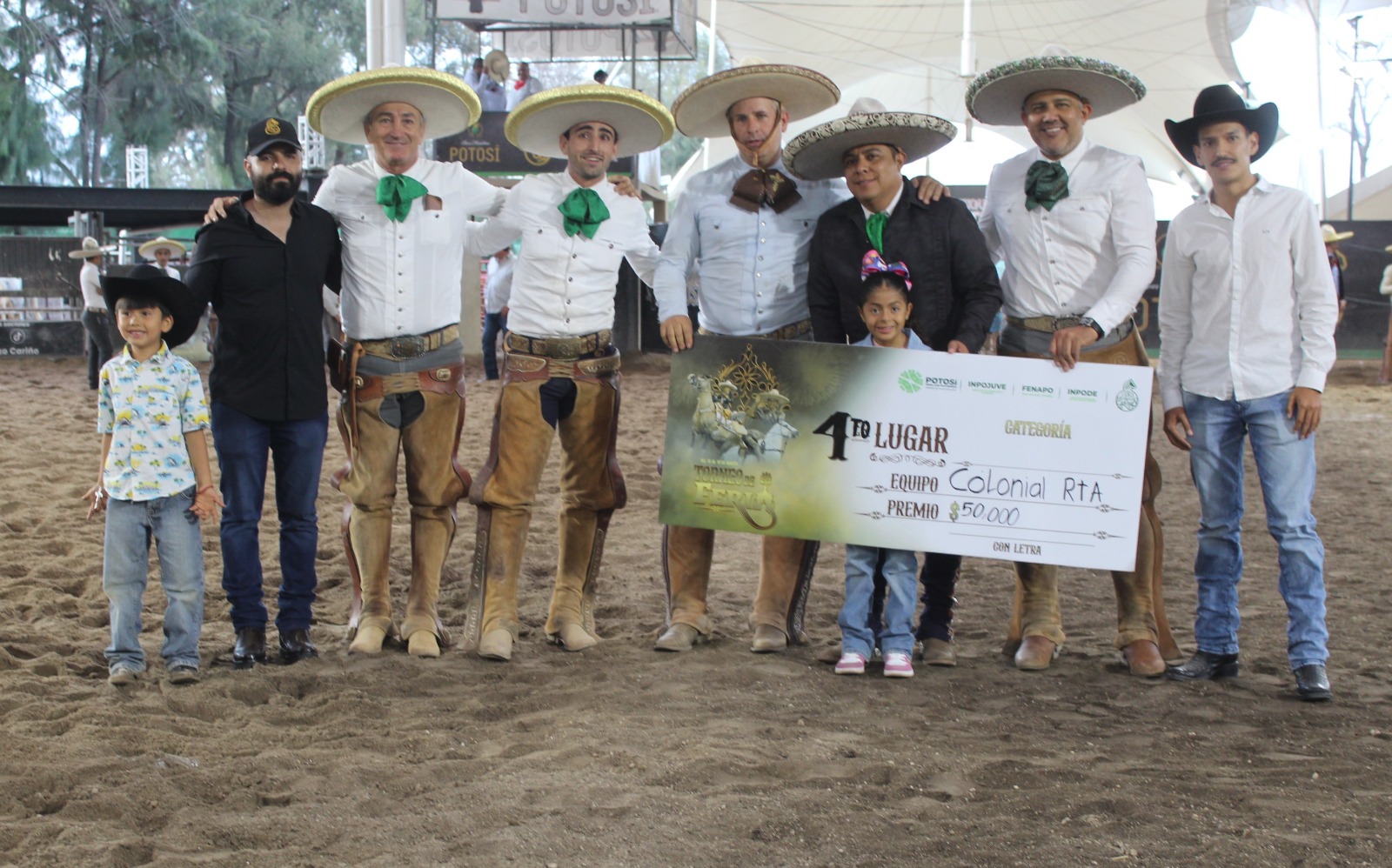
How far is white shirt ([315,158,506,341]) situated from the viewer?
469cm

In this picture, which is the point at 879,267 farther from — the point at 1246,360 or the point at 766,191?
the point at 1246,360

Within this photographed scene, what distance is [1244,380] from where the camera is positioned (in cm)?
421

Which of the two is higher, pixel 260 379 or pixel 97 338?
pixel 97 338

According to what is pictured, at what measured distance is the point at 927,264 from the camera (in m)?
4.46

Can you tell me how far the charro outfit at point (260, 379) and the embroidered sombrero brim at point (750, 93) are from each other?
149cm

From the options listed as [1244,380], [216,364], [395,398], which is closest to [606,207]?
[395,398]

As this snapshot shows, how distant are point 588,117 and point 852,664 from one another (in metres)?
2.26

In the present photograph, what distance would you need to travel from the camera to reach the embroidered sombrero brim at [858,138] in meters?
4.38

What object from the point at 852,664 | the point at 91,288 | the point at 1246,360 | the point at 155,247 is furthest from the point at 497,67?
the point at 1246,360

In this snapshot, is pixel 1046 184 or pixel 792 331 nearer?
pixel 1046 184

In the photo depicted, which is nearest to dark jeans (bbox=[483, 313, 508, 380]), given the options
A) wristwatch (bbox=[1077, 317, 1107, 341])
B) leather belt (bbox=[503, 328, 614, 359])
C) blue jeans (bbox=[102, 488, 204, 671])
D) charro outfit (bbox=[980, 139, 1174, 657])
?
leather belt (bbox=[503, 328, 614, 359])

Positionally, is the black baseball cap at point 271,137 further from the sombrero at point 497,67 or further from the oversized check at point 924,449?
the sombrero at point 497,67

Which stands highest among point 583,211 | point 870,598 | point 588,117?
point 588,117

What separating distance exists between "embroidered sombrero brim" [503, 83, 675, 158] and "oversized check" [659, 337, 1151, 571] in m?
0.95
